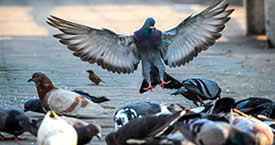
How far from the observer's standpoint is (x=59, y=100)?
14.4 feet

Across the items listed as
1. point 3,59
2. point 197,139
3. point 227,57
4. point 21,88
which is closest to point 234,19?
point 227,57

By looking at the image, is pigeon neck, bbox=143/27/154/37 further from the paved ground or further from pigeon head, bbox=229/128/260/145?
pigeon head, bbox=229/128/260/145

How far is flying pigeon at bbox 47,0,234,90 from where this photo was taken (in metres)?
5.27

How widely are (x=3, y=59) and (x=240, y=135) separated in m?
6.03

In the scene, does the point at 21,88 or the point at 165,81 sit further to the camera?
the point at 21,88

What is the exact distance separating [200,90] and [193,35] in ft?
2.92

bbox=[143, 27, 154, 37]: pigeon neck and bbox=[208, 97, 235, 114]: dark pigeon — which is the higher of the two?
bbox=[143, 27, 154, 37]: pigeon neck

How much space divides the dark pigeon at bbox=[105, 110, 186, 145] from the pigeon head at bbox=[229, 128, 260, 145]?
0.37 metres

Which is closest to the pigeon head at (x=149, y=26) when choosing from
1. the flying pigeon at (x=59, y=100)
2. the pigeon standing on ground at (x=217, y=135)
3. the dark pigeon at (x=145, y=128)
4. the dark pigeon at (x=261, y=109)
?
the flying pigeon at (x=59, y=100)

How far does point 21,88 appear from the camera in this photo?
20.8 ft

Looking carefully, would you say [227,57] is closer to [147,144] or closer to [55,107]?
[55,107]

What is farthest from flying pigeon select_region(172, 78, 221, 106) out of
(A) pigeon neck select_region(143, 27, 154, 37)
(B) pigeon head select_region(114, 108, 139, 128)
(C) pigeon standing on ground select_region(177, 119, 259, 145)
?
(C) pigeon standing on ground select_region(177, 119, 259, 145)

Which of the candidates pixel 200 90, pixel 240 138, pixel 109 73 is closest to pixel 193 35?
pixel 200 90

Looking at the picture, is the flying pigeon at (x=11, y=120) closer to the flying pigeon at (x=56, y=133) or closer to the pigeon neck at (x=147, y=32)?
the flying pigeon at (x=56, y=133)
